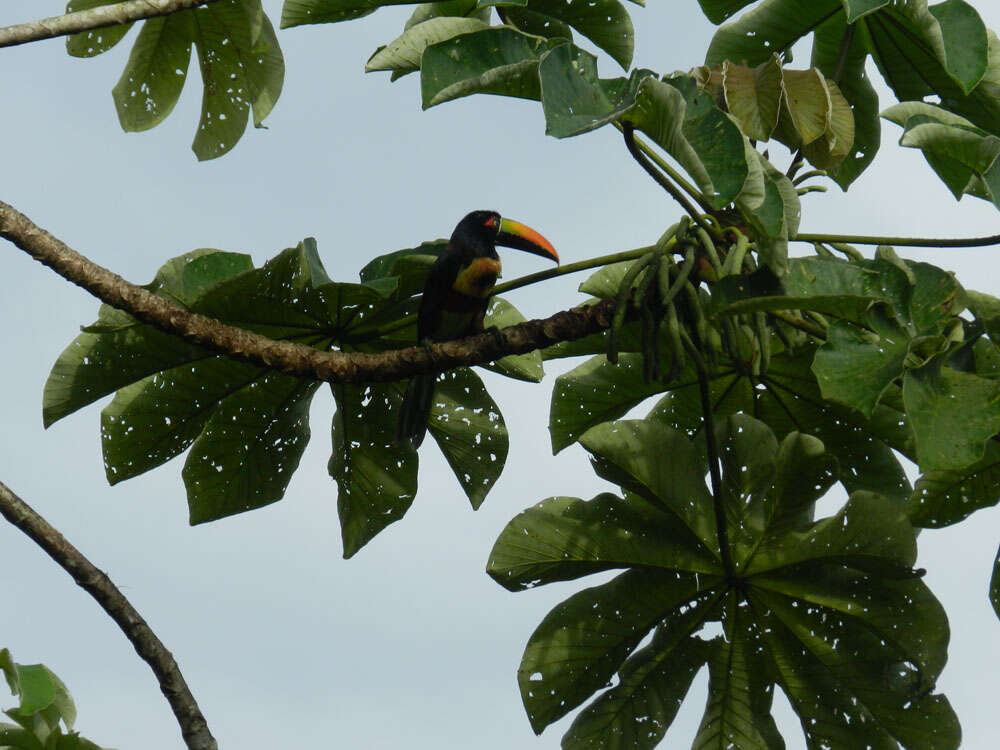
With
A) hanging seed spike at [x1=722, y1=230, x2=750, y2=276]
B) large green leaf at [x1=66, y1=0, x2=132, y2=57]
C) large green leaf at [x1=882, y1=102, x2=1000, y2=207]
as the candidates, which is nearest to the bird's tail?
hanging seed spike at [x1=722, y1=230, x2=750, y2=276]

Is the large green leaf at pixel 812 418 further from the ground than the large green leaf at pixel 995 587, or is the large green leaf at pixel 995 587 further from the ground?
the large green leaf at pixel 812 418

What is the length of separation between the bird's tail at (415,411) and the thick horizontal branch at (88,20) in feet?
4.24

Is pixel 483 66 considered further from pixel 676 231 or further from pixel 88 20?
pixel 88 20

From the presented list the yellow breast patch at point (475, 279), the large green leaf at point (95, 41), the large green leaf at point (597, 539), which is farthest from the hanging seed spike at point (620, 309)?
the large green leaf at point (95, 41)

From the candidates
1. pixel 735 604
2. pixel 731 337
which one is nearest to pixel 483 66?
pixel 731 337

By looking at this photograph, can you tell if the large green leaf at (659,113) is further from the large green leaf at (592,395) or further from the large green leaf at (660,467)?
the large green leaf at (592,395)

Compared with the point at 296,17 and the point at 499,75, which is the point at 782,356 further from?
the point at 296,17

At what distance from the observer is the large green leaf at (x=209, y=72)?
13.2 feet

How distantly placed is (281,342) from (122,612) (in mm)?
765

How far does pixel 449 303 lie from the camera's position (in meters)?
3.43

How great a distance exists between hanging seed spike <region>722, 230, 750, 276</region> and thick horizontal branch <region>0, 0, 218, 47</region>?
172 centimetres

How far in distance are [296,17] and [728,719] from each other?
7.93 feet

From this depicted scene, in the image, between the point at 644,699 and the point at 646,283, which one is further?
the point at 644,699

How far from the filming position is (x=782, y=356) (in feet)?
10.5
